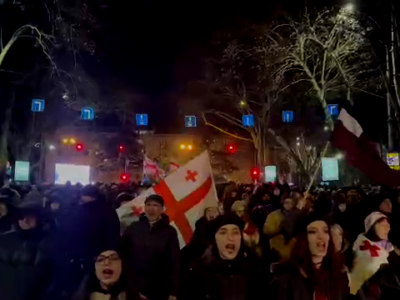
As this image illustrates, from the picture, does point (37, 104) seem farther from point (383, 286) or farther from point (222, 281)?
point (222, 281)

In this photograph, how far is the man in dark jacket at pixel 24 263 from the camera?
534 centimetres

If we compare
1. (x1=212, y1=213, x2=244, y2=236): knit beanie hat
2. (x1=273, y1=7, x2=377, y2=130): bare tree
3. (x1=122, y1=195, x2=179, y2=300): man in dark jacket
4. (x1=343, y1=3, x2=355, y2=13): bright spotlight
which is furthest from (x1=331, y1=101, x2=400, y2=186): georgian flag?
(x1=273, y1=7, x2=377, y2=130): bare tree

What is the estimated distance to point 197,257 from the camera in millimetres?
5965

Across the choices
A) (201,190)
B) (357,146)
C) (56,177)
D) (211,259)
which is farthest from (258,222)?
(56,177)

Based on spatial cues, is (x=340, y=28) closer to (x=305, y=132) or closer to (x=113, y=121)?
(x=305, y=132)

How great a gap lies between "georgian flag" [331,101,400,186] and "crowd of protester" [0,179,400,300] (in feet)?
2.00

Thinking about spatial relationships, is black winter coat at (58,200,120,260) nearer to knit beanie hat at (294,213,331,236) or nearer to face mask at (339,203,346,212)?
knit beanie hat at (294,213,331,236)

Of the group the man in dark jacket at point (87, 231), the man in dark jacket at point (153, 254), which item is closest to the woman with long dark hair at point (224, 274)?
the man in dark jacket at point (153, 254)

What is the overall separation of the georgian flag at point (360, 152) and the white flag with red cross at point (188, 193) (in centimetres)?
169

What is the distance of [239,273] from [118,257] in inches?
34.4

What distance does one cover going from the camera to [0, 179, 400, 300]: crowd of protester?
14.1ft

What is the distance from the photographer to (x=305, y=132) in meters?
49.8

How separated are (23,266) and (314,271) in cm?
265

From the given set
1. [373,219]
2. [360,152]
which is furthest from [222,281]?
[360,152]
